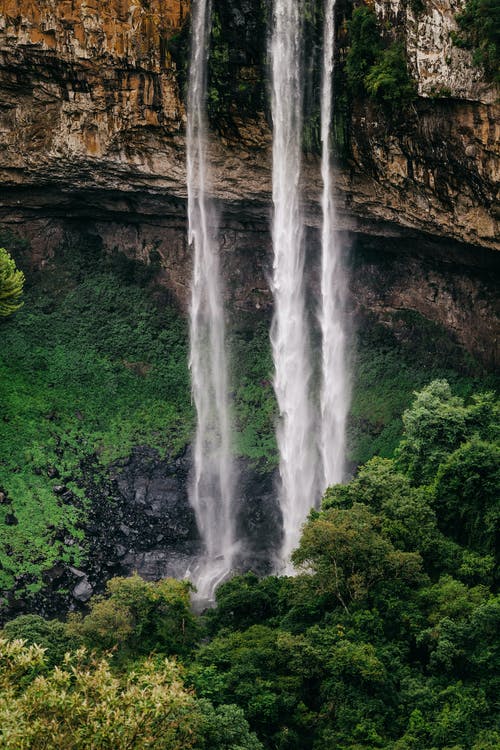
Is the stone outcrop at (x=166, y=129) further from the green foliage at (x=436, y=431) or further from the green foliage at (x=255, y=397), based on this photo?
the green foliage at (x=436, y=431)

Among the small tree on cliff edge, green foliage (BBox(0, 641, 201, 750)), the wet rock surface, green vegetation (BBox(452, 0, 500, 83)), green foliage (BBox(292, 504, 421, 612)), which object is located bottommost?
the wet rock surface

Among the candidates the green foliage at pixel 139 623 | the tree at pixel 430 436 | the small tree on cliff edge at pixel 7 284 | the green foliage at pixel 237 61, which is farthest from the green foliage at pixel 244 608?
the green foliage at pixel 237 61

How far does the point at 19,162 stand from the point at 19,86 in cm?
235

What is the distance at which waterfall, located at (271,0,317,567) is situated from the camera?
33.1 meters

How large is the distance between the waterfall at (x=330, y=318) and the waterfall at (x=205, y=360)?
116 inches

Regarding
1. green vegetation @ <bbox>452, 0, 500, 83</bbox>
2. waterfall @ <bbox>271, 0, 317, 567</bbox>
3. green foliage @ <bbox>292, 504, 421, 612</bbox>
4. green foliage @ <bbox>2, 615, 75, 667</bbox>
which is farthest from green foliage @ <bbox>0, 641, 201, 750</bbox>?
green vegetation @ <bbox>452, 0, 500, 83</bbox>

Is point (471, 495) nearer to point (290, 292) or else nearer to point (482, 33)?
point (482, 33)

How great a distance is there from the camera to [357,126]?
3188 centimetres

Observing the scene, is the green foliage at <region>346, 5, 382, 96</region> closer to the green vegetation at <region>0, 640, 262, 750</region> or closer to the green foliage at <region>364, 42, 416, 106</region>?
the green foliage at <region>364, 42, 416, 106</region>

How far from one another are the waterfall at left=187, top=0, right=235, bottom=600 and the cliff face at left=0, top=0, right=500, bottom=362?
44 centimetres

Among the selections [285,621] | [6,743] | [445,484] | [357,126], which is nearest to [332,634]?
[285,621]

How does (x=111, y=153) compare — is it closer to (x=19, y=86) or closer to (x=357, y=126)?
(x=19, y=86)

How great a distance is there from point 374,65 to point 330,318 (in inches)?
338

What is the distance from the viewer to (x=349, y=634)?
76.5ft
